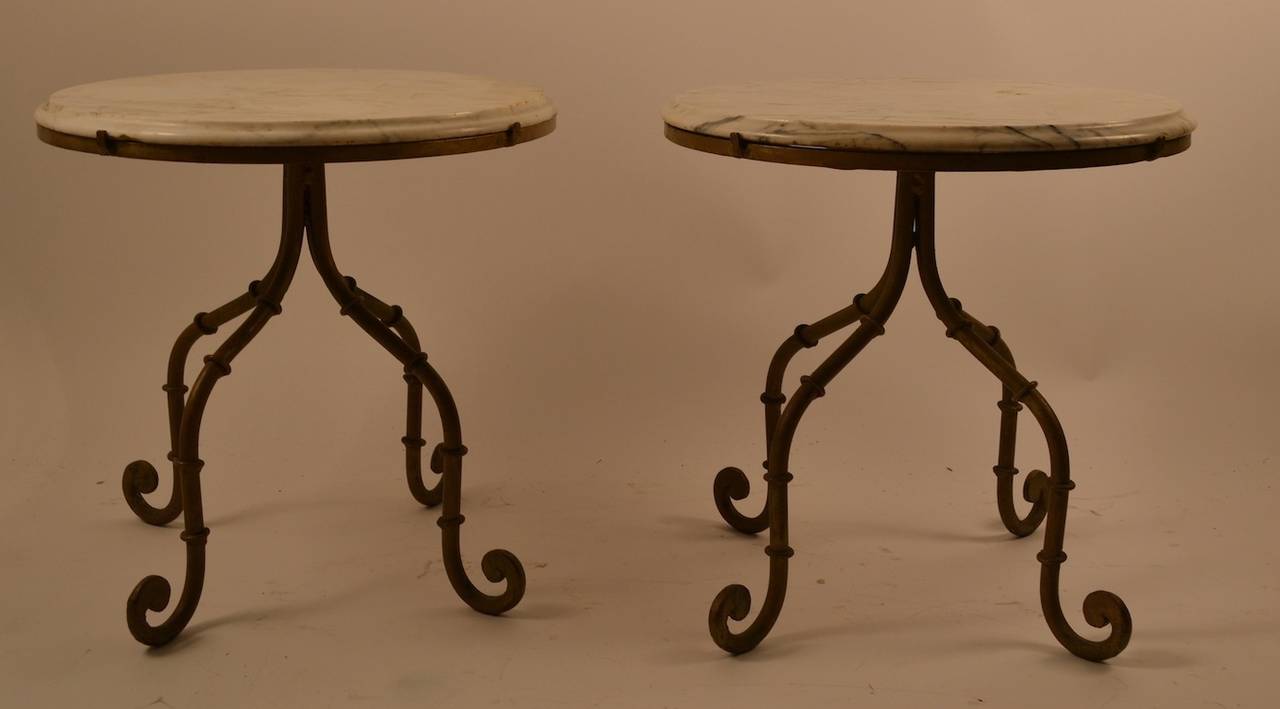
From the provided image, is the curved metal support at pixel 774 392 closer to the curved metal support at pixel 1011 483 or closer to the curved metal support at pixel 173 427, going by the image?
the curved metal support at pixel 1011 483

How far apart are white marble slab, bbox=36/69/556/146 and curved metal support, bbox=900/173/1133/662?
67cm

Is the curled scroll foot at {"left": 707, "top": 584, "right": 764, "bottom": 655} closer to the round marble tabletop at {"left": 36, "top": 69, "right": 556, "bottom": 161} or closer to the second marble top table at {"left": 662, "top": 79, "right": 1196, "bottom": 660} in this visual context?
the second marble top table at {"left": 662, "top": 79, "right": 1196, "bottom": 660}

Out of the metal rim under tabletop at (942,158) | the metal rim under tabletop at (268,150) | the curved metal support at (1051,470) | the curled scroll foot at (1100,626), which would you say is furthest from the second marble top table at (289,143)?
the curled scroll foot at (1100,626)

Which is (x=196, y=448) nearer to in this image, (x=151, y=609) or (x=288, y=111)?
(x=151, y=609)

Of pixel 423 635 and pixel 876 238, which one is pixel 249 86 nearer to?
pixel 423 635

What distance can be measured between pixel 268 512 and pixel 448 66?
4.03 ft

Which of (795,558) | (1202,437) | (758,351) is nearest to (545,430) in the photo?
(758,351)

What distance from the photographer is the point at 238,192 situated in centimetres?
407

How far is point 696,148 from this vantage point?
2613 millimetres

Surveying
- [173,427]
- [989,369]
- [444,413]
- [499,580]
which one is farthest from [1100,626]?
[173,427]

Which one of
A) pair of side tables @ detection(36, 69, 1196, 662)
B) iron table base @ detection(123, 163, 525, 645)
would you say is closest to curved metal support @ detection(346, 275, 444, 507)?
pair of side tables @ detection(36, 69, 1196, 662)

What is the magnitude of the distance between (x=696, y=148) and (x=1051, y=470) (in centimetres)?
77

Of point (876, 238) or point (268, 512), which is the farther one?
point (876, 238)

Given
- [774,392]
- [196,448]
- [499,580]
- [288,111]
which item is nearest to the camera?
[288,111]
